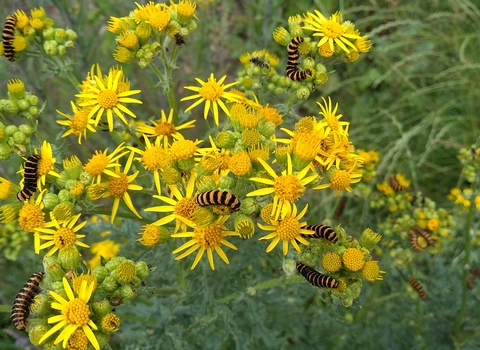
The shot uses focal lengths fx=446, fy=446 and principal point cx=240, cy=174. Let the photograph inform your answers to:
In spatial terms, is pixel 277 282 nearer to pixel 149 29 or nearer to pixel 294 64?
pixel 294 64

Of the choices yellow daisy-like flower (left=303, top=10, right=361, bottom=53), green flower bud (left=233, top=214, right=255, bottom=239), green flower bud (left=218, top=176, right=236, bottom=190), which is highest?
yellow daisy-like flower (left=303, top=10, right=361, bottom=53)

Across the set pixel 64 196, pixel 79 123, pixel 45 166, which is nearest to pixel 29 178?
pixel 45 166

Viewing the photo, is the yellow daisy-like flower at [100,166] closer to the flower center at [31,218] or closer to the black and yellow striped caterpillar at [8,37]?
the flower center at [31,218]

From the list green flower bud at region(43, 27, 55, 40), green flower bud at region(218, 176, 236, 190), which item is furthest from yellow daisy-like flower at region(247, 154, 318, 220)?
green flower bud at region(43, 27, 55, 40)

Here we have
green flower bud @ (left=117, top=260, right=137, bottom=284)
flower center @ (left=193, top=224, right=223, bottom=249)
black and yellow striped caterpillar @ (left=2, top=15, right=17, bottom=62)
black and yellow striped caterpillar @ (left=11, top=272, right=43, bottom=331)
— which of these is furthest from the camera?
black and yellow striped caterpillar @ (left=2, top=15, right=17, bottom=62)

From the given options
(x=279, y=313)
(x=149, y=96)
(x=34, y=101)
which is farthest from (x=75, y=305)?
(x=149, y=96)

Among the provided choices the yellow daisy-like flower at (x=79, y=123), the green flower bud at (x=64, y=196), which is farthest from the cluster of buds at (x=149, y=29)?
the green flower bud at (x=64, y=196)

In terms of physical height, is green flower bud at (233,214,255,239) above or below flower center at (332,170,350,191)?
below

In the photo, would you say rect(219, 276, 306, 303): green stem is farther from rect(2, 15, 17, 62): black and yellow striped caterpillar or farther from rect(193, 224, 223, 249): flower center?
rect(2, 15, 17, 62): black and yellow striped caterpillar
